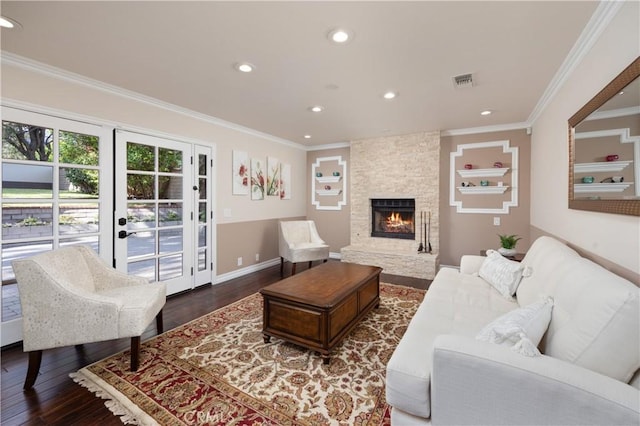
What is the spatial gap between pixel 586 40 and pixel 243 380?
3.41 m

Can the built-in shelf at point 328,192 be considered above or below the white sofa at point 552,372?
above

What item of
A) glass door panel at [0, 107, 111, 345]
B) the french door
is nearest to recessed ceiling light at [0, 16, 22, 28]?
glass door panel at [0, 107, 111, 345]

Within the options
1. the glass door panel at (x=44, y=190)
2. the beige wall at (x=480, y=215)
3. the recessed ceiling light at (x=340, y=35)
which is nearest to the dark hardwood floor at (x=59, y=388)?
the glass door panel at (x=44, y=190)

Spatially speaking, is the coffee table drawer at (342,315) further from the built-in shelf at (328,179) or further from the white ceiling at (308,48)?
the built-in shelf at (328,179)

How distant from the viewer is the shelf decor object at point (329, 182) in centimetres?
572

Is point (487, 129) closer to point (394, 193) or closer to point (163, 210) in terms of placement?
point (394, 193)

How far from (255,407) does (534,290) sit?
77.8 inches

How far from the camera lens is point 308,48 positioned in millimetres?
2123

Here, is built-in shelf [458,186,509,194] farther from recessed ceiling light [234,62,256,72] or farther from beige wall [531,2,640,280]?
recessed ceiling light [234,62,256,72]

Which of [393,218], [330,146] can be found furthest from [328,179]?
[393,218]

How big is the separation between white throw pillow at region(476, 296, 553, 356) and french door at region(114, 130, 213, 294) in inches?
136

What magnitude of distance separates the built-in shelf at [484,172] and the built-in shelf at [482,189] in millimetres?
203

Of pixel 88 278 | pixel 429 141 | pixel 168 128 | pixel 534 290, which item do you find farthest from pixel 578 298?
pixel 168 128

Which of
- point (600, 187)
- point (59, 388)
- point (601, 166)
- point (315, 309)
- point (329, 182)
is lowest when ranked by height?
point (59, 388)
